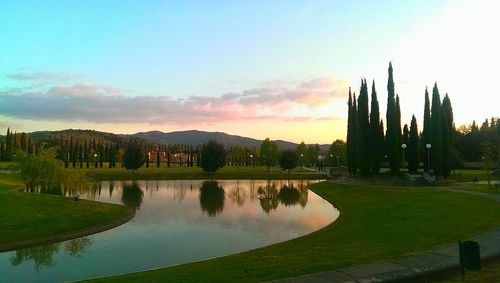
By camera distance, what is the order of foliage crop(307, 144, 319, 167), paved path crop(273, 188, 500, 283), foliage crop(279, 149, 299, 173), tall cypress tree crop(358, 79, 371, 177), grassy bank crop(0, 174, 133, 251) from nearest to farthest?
paved path crop(273, 188, 500, 283)
grassy bank crop(0, 174, 133, 251)
tall cypress tree crop(358, 79, 371, 177)
foliage crop(279, 149, 299, 173)
foliage crop(307, 144, 319, 167)

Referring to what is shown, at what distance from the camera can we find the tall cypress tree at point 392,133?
4588cm

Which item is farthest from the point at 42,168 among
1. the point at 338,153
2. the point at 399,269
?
the point at 338,153

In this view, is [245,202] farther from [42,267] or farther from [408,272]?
[408,272]

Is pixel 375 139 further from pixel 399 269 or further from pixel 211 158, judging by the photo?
pixel 399 269

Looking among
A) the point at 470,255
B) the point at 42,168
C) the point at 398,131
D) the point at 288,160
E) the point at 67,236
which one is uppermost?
the point at 398,131

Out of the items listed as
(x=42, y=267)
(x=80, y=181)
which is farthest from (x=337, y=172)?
(x=42, y=267)

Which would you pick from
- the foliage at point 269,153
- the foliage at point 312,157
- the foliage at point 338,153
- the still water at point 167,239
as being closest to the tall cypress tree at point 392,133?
the still water at point 167,239

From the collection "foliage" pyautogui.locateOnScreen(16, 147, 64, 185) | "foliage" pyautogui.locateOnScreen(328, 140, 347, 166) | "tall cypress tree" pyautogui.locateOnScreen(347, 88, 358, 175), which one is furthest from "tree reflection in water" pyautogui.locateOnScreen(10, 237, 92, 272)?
"foliage" pyautogui.locateOnScreen(328, 140, 347, 166)

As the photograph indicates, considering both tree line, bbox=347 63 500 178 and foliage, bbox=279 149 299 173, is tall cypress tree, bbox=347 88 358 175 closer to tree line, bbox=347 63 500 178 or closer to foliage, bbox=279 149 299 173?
tree line, bbox=347 63 500 178

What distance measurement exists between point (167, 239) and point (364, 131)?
113 ft

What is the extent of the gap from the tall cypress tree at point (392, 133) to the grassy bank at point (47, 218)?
100 feet

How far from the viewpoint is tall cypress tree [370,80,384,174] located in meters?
47.2

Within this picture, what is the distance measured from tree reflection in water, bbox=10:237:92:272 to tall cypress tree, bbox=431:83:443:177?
1534 inches

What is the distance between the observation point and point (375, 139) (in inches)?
1877
